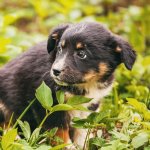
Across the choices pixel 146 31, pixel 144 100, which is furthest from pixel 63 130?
pixel 146 31

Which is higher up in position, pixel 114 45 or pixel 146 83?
pixel 114 45

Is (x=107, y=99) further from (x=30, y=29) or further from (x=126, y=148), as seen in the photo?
(x=30, y=29)

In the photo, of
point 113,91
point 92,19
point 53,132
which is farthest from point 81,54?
point 92,19

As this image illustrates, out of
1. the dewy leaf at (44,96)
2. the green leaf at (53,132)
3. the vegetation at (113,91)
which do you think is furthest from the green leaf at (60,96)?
the green leaf at (53,132)

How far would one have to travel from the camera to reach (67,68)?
494 cm

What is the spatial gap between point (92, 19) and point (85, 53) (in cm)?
347

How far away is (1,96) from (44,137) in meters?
0.74

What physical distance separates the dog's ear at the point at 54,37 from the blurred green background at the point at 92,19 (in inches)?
45.8

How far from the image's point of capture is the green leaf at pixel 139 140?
4500 millimetres

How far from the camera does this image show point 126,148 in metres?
4.55

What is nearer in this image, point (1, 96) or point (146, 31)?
point (1, 96)

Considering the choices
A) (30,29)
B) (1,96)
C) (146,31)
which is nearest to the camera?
(1,96)

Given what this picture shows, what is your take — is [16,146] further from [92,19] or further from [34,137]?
[92,19]

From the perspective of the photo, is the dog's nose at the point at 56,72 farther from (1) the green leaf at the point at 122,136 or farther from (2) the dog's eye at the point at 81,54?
(1) the green leaf at the point at 122,136
